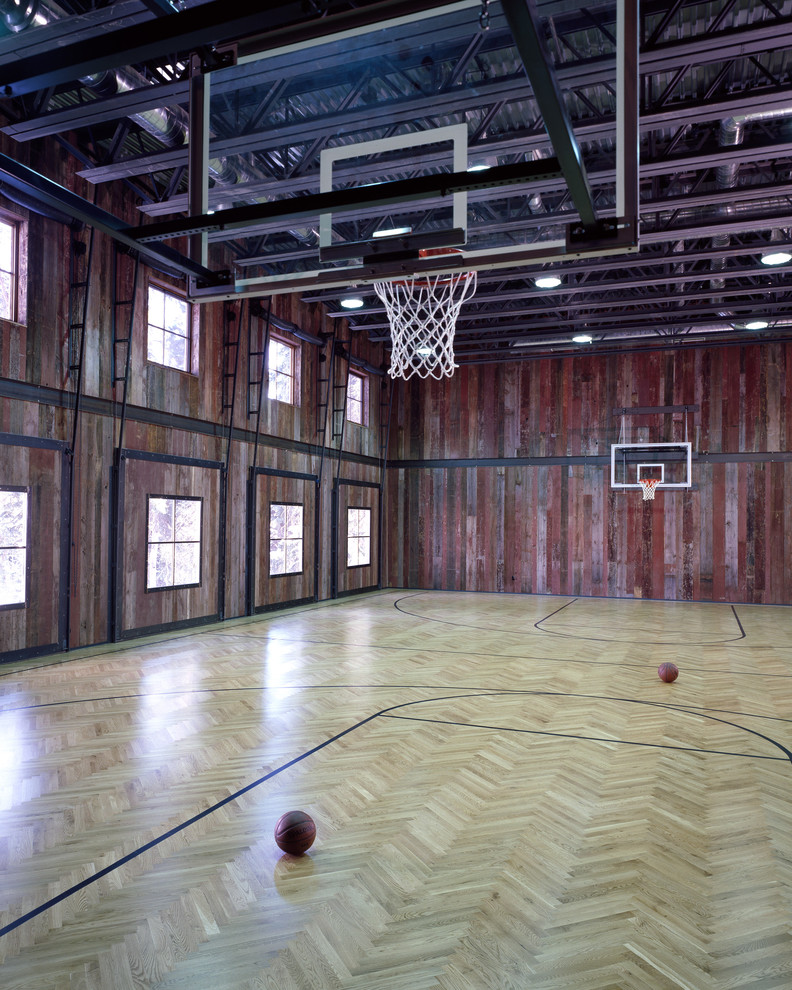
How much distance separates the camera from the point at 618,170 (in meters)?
4.76

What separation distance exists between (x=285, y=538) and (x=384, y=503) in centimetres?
481

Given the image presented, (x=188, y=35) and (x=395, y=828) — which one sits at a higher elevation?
(x=188, y=35)

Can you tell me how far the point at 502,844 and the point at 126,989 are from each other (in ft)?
6.21

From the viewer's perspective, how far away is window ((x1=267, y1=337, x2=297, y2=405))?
516 inches

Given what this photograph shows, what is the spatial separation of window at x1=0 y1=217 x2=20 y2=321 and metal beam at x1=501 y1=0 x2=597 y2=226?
652 centimetres

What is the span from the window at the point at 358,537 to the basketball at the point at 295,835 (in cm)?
1249

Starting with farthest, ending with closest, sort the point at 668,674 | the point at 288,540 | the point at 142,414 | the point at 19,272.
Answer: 1. the point at 288,540
2. the point at 142,414
3. the point at 19,272
4. the point at 668,674

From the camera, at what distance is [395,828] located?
3.89 meters

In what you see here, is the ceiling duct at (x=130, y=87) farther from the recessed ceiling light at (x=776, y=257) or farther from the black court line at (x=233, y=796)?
the recessed ceiling light at (x=776, y=257)

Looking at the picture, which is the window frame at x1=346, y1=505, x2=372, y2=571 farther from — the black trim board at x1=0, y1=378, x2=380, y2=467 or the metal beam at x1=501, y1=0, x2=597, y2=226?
the metal beam at x1=501, y1=0, x2=597, y2=226

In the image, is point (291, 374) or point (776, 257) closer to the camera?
point (776, 257)

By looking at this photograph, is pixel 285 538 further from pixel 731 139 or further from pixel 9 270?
pixel 731 139

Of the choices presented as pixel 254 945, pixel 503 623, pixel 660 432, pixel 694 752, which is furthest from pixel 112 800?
pixel 660 432

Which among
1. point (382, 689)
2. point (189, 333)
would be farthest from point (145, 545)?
point (382, 689)
